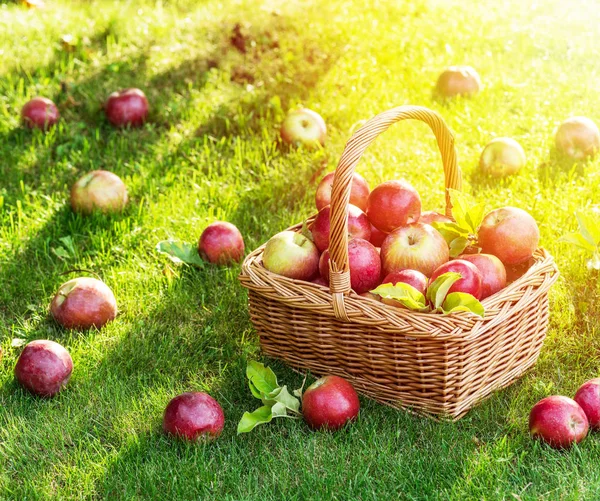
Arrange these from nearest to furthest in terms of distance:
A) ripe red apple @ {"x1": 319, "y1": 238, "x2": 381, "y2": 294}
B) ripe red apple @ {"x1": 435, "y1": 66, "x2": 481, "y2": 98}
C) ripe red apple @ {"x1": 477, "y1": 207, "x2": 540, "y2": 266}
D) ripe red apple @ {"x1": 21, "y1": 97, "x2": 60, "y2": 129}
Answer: ripe red apple @ {"x1": 319, "y1": 238, "x2": 381, "y2": 294} < ripe red apple @ {"x1": 477, "y1": 207, "x2": 540, "y2": 266} < ripe red apple @ {"x1": 21, "y1": 97, "x2": 60, "y2": 129} < ripe red apple @ {"x1": 435, "y1": 66, "x2": 481, "y2": 98}

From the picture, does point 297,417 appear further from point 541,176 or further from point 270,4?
point 270,4

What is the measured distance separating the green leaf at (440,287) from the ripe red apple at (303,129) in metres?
2.15

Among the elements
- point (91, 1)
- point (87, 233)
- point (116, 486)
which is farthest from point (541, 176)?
point (91, 1)

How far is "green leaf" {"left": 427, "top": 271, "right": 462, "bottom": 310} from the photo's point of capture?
265 cm

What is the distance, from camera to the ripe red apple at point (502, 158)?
14.1ft

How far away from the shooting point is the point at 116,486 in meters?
2.58

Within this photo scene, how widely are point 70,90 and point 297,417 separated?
136 inches

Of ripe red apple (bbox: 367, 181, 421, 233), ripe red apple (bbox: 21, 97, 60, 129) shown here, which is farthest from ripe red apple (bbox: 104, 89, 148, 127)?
ripe red apple (bbox: 367, 181, 421, 233)

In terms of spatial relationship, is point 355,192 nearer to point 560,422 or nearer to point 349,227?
point 349,227

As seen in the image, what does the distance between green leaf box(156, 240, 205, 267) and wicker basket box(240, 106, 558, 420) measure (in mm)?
725

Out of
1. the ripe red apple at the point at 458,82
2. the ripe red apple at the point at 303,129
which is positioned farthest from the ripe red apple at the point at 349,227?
the ripe red apple at the point at 458,82

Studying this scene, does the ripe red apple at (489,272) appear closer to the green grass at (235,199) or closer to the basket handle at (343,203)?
the green grass at (235,199)

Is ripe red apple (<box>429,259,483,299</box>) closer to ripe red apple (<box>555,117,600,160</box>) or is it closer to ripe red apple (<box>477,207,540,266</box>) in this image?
ripe red apple (<box>477,207,540,266</box>)

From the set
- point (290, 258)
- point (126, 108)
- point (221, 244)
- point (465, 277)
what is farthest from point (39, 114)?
point (465, 277)
